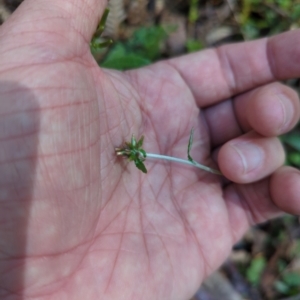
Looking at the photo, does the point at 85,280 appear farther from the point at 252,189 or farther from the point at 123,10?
the point at 123,10

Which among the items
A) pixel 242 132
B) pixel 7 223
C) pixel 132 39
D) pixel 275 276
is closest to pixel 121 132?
pixel 7 223

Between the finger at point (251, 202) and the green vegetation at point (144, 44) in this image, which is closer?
the finger at point (251, 202)

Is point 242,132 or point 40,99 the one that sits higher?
point 40,99

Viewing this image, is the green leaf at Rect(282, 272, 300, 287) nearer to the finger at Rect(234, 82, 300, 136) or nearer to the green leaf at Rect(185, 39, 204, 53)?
the finger at Rect(234, 82, 300, 136)

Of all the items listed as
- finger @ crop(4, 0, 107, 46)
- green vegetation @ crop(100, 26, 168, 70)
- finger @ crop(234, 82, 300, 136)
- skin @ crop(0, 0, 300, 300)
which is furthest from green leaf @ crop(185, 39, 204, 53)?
finger @ crop(4, 0, 107, 46)

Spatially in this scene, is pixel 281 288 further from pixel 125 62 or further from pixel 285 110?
pixel 125 62

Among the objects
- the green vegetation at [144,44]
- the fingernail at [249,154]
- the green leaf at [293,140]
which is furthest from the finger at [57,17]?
the green leaf at [293,140]

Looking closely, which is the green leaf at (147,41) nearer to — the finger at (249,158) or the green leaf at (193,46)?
the green leaf at (193,46)
